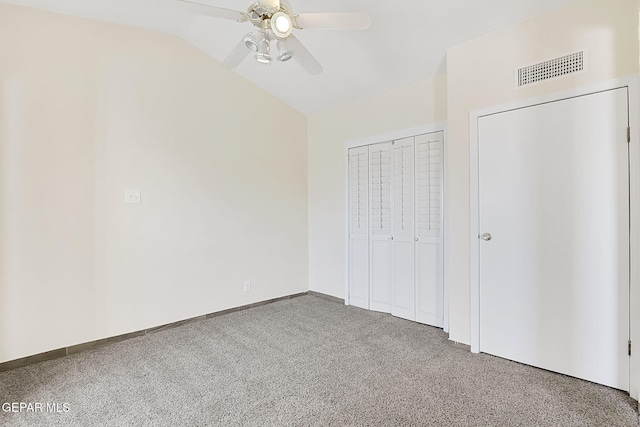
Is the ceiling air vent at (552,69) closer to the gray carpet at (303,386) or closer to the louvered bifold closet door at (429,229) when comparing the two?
the louvered bifold closet door at (429,229)

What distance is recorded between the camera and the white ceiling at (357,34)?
8.02 ft

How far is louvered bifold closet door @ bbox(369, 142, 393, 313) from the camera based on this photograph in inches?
147

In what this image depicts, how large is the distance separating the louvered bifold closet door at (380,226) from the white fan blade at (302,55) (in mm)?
1724

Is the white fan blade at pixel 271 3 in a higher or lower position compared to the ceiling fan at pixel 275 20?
higher

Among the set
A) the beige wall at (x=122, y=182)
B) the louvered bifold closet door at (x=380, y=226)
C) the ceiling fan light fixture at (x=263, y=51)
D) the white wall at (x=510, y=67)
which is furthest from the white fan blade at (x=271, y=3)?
the louvered bifold closet door at (x=380, y=226)

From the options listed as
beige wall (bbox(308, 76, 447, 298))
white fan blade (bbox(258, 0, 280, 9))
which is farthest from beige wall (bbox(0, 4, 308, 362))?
white fan blade (bbox(258, 0, 280, 9))

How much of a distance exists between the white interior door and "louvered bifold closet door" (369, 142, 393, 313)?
1209mm

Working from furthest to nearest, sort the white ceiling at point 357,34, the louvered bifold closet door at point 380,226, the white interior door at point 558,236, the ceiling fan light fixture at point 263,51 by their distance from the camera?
1. the louvered bifold closet door at point 380,226
2. the white ceiling at point 357,34
3. the white interior door at point 558,236
4. the ceiling fan light fixture at point 263,51

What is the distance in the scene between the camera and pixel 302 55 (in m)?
2.08

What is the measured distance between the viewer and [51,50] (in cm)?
265

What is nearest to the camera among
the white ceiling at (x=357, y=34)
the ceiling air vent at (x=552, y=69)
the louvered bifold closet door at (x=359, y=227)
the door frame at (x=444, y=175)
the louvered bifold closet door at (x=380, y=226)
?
the ceiling air vent at (x=552, y=69)

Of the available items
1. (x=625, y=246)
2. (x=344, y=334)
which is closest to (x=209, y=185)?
(x=344, y=334)

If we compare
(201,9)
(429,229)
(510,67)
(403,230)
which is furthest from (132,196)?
(510,67)

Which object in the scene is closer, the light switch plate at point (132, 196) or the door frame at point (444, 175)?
the light switch plate at point (132, 196)
